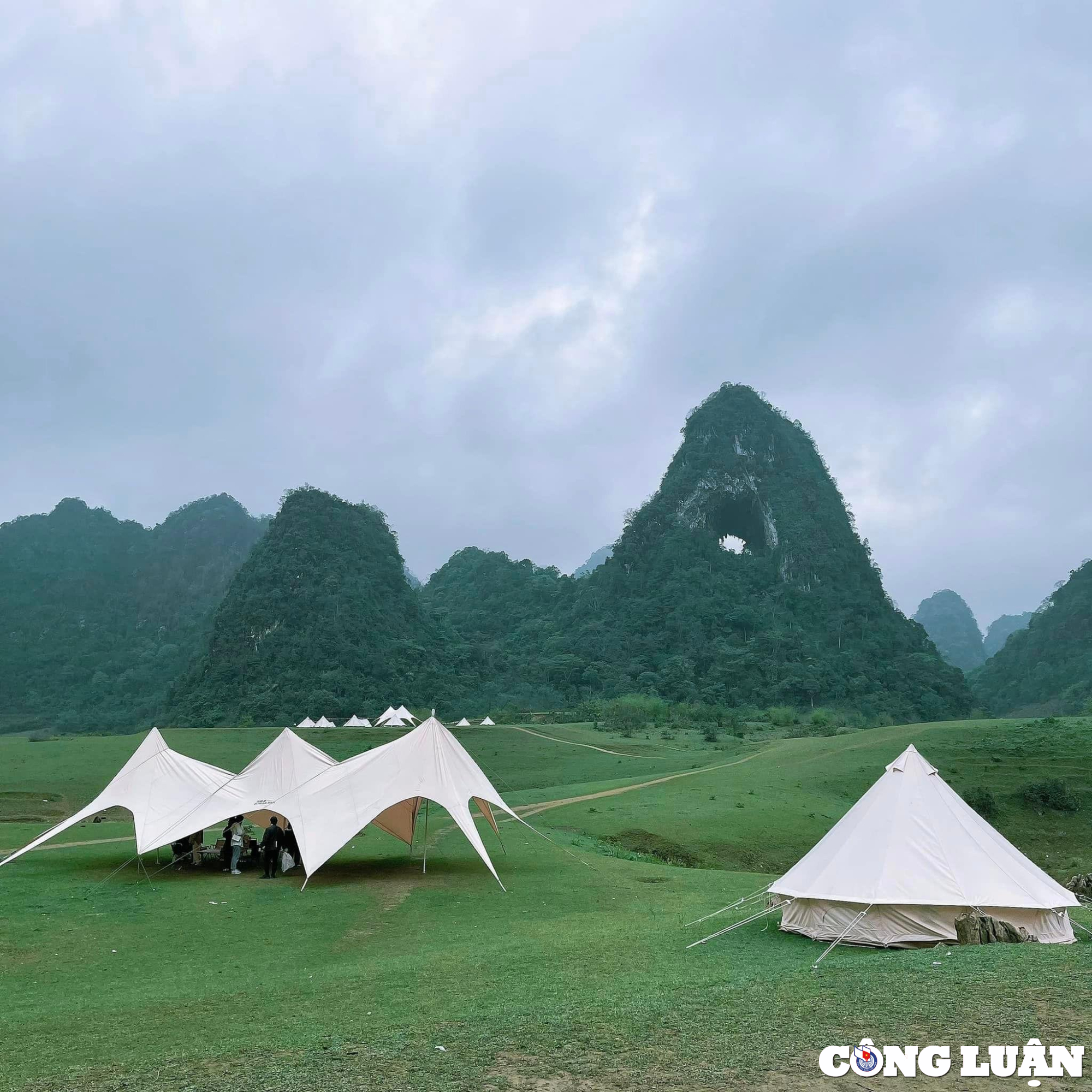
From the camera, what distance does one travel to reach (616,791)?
93.1 feet

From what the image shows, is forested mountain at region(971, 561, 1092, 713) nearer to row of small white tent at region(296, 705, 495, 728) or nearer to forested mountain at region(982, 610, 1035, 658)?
row of small white tent at region(296, 705, 495, 728)

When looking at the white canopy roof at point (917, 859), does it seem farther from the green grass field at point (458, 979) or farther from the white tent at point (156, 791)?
the white tent at point (156, 791)

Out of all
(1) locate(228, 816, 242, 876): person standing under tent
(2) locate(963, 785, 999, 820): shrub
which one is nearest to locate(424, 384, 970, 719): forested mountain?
(2) locate(963, 785, 999, 820): shrub

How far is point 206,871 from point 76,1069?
10095 mm

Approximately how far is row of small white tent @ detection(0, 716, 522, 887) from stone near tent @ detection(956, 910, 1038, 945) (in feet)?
22.1

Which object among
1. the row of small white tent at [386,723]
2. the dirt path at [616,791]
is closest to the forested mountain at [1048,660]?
the dirt path at [616,791]

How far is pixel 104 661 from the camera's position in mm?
80250

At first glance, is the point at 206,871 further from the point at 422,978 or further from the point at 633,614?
the point at 633,614

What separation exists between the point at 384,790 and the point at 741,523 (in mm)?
80710

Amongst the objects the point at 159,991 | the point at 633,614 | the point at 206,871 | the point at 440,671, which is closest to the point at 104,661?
the point at 440,671

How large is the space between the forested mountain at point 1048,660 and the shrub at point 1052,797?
39.0 m

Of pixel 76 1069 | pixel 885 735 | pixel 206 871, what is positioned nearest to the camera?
pixel 76 1069

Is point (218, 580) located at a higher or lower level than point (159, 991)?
higher

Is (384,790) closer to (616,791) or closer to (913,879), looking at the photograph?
(913,879)
